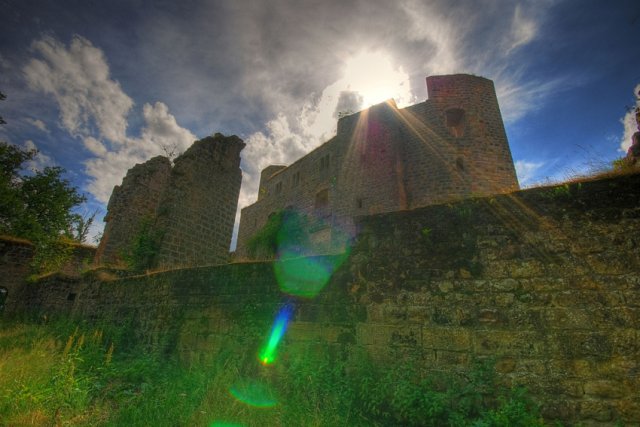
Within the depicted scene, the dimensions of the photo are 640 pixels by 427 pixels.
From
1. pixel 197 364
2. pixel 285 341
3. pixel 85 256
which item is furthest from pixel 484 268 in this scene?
pixel 85 256

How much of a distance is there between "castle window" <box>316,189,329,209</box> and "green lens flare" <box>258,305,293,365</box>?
15245mm

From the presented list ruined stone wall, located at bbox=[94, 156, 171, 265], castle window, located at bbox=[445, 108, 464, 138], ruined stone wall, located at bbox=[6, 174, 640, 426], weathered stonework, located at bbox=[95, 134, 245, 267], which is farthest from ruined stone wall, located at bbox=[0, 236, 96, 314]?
castle window, located at bbox=[445, 108, 464, 138]

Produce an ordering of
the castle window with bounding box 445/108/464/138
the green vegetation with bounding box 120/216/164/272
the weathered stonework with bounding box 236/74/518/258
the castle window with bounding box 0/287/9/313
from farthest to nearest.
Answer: the castle window with bounding box 445/108/464/138
the weathered stonework with bounding box 236/74/518/258
the castle window with bounding box 0/287/9/313
the green vegetation with bounding box 120/216/164/272

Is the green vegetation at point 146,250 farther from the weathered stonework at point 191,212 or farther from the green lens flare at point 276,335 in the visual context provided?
the green lens flare at point 276,335

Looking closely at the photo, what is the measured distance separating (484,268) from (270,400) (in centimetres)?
331

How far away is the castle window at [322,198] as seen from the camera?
789 inches

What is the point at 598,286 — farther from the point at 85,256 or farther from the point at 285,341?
the point at 85,256

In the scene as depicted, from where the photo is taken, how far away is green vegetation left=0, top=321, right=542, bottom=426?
10.6ft

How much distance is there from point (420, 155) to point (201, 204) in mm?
11500

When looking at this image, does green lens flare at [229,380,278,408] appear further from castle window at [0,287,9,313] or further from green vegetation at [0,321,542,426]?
castle window at [0,287,9,313]

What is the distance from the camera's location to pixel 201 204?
1065cm

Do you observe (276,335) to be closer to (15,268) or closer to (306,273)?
(306,273)

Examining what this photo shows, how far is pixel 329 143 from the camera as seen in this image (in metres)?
21.5

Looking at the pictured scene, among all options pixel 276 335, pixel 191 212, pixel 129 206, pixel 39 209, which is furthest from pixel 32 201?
pixel 276 335
